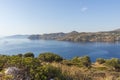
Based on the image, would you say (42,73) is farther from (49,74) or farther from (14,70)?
(14,70)

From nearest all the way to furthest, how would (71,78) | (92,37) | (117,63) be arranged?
Result: (71,78), (117,63), (92,37)

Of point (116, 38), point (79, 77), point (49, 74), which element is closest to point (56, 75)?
point (49, 74)

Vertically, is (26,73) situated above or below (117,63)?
above

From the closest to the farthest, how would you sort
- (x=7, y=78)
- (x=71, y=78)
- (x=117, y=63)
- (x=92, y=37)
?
1. (x=7, y=78)
2. (x=71, y=78)
3. (x=117, y=63)
4. (x=92, y=37)

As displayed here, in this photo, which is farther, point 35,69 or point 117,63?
point 117,63

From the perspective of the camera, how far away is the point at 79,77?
18.7 ft

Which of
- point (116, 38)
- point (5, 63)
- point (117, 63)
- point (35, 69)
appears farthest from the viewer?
point (116, 38)

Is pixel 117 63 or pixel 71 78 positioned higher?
pixel 71 78

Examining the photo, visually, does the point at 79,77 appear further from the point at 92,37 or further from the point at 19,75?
the point at 92,37

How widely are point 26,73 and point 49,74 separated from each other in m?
0.58

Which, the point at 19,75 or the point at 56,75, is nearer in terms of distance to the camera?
the point at 19,75

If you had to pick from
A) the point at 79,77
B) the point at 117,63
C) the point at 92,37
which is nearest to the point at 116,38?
the point at 92,37

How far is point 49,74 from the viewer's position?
16.3 ft

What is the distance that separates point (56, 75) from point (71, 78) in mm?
549
